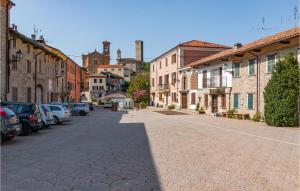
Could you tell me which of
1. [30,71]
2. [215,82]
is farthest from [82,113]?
[215,82]

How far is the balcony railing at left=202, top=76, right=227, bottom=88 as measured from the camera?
3525 cm

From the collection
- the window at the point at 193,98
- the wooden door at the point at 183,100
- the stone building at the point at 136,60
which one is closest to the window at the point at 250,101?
the window at the point at 193,98

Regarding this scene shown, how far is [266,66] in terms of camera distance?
26875mm

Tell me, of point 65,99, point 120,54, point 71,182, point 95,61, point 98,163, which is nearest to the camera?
point 71,182

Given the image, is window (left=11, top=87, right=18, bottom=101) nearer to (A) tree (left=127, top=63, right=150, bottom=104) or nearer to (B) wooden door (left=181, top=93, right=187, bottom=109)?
(B) wooden door (left=181, top=93, right=187, bottom=109)

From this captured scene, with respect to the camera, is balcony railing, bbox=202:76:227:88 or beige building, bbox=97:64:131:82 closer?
balcony railing, bbox=202:76:227:88

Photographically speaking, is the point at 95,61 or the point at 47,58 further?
the point at 95,61

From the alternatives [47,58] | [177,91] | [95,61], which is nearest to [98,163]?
[47,58]

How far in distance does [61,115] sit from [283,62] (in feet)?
47.3

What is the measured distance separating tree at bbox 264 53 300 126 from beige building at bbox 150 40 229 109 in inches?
1009

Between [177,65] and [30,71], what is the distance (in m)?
24.3

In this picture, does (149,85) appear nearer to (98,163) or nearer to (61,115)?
(61,115)

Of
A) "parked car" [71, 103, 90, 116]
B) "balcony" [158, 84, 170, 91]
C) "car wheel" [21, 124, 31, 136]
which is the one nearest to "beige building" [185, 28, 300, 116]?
"parked car" [71, 103, 90, 116]

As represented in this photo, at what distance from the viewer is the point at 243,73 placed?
3088cm
